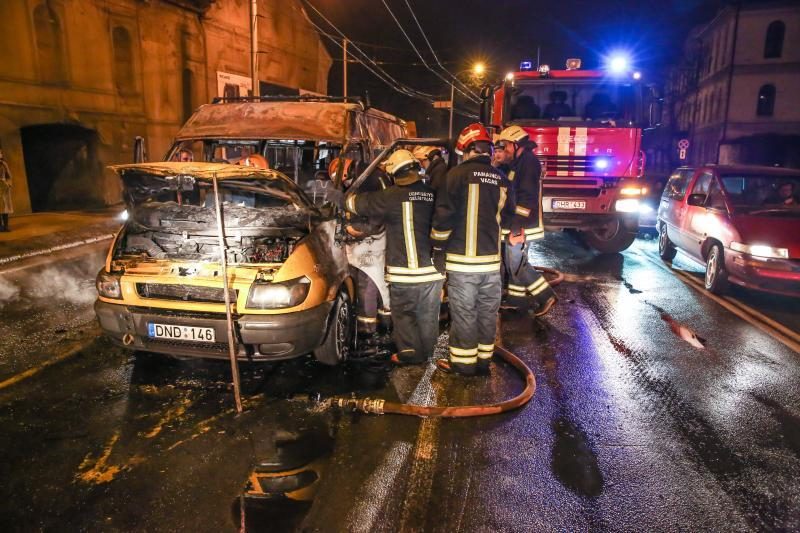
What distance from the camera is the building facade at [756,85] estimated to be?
32219 millimetres

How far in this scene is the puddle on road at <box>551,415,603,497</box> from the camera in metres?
3.11

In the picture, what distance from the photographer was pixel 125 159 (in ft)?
56.5

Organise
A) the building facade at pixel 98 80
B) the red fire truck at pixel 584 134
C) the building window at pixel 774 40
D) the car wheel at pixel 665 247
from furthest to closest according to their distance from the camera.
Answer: the building window at pixel 774 40
the building facade at pixel 98 80
the car wheel at pixel 665 247
the red fire truck at pixel 584 134

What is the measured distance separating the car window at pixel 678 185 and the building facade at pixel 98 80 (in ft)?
49.9

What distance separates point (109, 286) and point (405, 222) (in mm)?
2389

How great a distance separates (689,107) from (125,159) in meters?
42.2

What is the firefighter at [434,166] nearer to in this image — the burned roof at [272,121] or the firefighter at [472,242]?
the burned roof at [272,121]

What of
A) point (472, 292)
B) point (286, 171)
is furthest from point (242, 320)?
point (286, 171)

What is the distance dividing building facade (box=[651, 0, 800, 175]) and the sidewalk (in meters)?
29.6

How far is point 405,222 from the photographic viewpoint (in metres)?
4.56

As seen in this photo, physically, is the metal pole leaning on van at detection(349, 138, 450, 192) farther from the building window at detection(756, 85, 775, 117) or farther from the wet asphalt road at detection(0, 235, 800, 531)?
the building window at detection(756, 85, 775, 117)

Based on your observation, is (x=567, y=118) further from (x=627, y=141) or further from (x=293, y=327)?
(x=293, y=327)

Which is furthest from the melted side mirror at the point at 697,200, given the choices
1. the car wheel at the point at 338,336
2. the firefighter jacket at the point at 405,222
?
the car wheel at the point at 338,336

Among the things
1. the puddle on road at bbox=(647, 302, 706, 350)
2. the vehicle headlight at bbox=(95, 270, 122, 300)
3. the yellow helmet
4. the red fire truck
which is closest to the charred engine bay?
the vehicle headlight at bbox=(95, 270, 122, 300)
